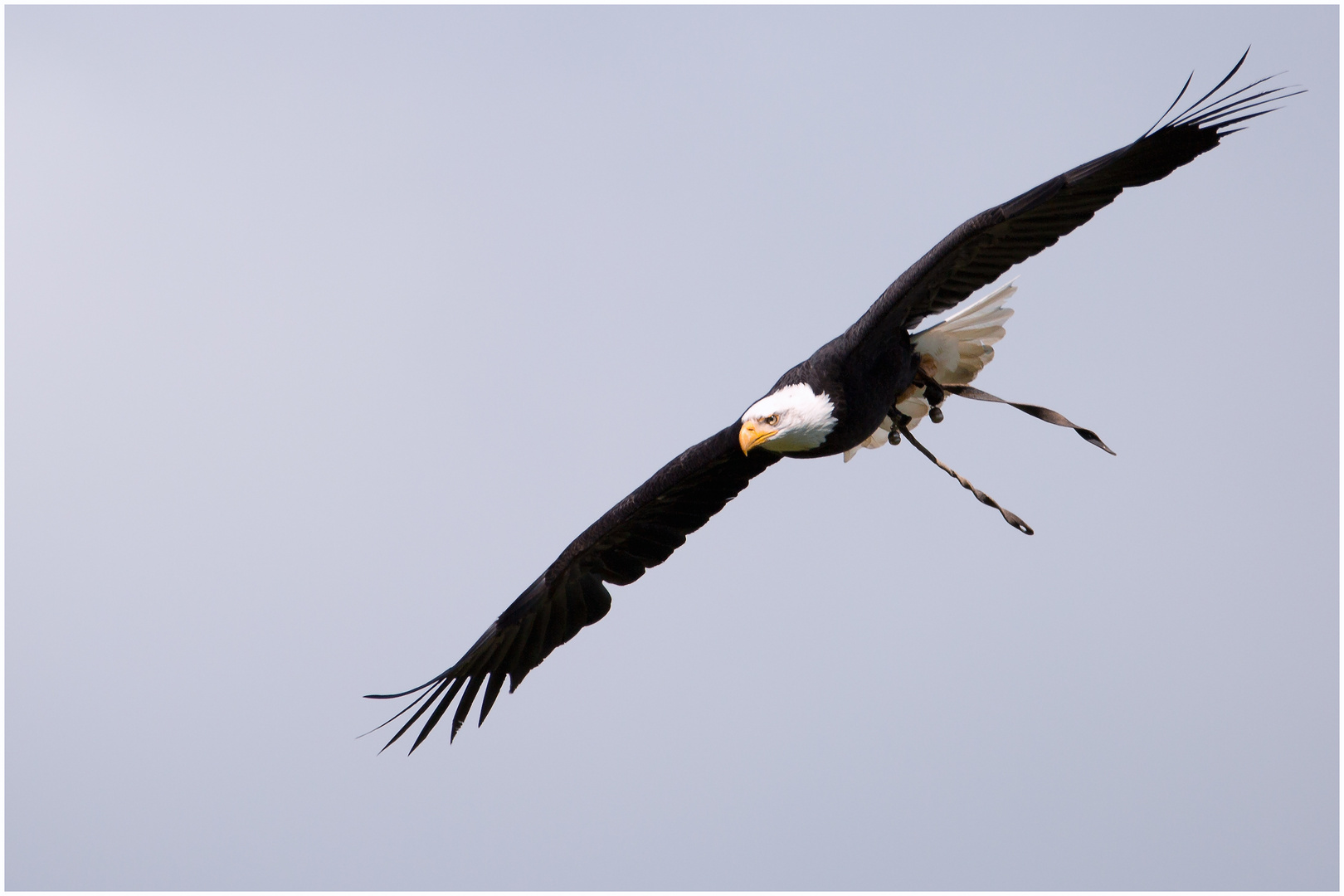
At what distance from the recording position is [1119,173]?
253 inches

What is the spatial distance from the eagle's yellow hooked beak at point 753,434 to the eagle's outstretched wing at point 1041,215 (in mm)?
517

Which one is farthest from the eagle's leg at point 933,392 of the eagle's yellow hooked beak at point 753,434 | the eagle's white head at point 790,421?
the eagle's yellow hooked beak at point 753,434

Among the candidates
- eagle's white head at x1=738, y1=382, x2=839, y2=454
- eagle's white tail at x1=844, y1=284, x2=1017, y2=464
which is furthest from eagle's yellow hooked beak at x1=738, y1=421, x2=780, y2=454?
eagle's white tail at x1=844, y1=284, x2=1017, y2=464

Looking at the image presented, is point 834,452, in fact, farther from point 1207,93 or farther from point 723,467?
point 1207,93

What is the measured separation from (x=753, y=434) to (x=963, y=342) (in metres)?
1.24

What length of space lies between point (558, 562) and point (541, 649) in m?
0.48

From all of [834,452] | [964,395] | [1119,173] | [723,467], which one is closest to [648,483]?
[723,467]

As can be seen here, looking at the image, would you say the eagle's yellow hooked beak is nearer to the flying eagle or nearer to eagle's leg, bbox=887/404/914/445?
the flying eagle

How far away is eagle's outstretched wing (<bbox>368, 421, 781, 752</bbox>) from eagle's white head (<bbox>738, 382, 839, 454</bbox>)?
1.66 ft

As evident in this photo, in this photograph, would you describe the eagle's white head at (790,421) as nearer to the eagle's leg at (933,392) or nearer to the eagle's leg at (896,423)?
the eagle's leg at (896,423)

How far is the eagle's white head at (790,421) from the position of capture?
22.3 feet

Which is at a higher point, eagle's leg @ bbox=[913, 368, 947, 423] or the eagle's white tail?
the eagle's white tail

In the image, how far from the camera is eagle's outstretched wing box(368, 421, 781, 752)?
299 inches

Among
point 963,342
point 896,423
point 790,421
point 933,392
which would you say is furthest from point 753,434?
point 963,342
